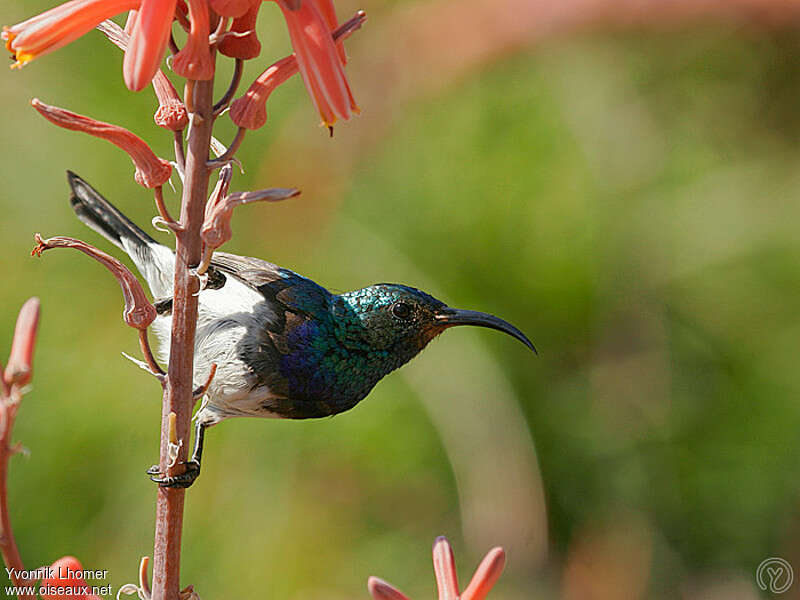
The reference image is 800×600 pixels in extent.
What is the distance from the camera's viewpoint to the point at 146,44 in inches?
21.2

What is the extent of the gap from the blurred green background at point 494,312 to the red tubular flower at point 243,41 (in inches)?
59.9

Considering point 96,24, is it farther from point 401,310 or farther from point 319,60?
point 401,310

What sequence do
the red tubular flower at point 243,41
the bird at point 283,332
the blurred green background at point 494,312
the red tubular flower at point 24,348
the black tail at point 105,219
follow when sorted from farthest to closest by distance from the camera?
the blurred green background at point 494,312 → the bird at point 283,332 → the black tail at point 105,219 → the red tubular flower at point 243,41 → the red tubular flower at point 24,348

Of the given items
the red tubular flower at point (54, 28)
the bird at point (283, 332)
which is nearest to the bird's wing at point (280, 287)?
the bird at point (283, 332)

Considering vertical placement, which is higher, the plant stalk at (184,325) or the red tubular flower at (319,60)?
the red tubular flower at (319,60)

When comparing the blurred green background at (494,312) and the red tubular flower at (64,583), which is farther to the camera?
the blurred green background at (494,312)

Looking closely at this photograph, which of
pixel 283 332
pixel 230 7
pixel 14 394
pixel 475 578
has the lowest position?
pixel 475 578

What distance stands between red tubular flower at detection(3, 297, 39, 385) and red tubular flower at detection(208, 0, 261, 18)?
215 mm

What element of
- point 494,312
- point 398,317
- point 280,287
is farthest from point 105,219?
point 494,312

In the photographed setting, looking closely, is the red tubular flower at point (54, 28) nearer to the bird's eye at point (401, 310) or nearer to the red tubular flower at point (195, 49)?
the red tubular flower at point (195, 49)

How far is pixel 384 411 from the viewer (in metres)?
2.21

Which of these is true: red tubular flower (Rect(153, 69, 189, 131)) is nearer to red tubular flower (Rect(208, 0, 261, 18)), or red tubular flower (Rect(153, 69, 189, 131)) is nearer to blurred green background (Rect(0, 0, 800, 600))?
red tubular flower (Rect(208, 0, 261, 18))

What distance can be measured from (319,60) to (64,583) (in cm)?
39

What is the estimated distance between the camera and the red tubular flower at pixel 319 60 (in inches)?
23.4
